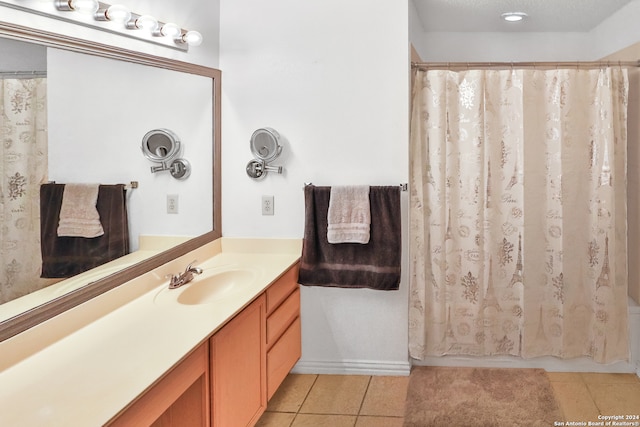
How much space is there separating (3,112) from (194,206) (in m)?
1.31

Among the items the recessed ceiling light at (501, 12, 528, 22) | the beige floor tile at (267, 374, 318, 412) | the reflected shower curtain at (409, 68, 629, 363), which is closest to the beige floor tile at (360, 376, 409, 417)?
the reflected shower curtain at (409, 68, 629, 363)

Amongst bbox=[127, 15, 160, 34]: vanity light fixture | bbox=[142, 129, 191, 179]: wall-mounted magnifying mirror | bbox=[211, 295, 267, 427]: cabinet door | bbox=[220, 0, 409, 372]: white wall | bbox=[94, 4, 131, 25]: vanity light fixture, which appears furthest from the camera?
bbox=[220, 0, 409, 372]: white wall

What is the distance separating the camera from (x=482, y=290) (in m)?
3.14

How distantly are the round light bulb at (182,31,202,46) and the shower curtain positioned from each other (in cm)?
95

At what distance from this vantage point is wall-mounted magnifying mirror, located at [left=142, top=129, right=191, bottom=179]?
8.13ft

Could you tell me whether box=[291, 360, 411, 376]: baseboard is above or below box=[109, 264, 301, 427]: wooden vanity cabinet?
below

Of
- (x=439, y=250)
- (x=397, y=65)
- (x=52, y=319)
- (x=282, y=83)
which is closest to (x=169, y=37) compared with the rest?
(x=282, y=83)

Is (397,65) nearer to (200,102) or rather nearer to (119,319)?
(200,102)

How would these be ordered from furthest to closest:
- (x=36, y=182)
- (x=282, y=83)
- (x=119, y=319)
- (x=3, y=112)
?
(x=282, y=83)
(x=119, y=319)
(x=36, y=182)
(x=3, y=112)

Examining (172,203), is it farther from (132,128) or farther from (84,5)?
(84,5)

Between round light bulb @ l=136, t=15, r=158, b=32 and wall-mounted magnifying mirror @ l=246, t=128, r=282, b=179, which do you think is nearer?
round light bulb @ l=136, t=15, r=158, b=32

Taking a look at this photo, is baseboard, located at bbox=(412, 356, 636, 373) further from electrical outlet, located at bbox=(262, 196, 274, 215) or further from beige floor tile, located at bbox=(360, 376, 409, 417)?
electrical outlet, located at bbox=(262, 196, 274, 215)

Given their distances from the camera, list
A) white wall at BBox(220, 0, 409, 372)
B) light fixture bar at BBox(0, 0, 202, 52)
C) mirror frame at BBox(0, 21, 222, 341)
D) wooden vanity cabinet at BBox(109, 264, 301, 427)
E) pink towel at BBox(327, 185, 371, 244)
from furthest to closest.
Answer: white wall at BBox(220, 0, 409, 372)
pink towel at BBox(327, 185, 371, 244)
light fixture bar at BBox(0, 0, 202, 52)
mirror frame at BBox(0, 21, 222, 341)
wooden vanity cabinet at BBox(109, 264, 301, 427)

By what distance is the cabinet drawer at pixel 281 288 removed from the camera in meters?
2.53
